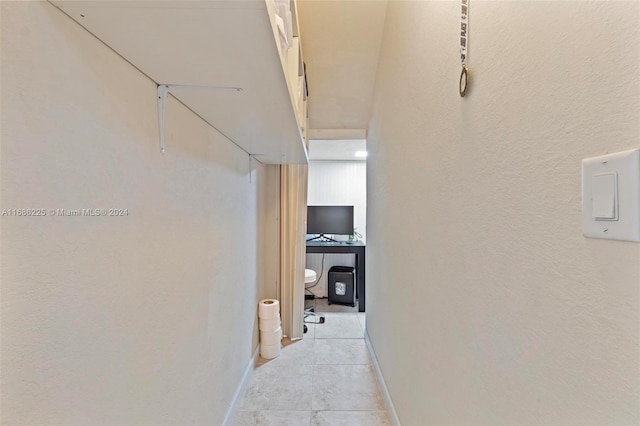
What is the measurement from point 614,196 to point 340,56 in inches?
88.6

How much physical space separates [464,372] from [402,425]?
3.07ft

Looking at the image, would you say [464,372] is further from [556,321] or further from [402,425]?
[402,425]

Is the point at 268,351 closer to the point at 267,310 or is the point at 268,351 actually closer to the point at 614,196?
the point at 267,310

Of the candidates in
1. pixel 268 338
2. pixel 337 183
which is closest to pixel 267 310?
pixel 268 338

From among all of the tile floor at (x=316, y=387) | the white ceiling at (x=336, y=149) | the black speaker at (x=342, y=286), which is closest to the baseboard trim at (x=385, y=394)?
the tile floor at (x=316, y=387)

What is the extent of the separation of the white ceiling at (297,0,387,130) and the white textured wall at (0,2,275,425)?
1343mm

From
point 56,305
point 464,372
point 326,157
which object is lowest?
point 464,372

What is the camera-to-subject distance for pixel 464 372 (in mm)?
834

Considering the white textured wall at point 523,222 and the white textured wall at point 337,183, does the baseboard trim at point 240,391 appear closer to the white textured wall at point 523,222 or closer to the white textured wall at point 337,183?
the white textured wall at point 523,222

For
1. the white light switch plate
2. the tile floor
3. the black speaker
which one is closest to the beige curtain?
the tile floor

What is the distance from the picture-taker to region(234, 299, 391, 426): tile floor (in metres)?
1.79

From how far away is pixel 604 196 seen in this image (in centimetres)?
41

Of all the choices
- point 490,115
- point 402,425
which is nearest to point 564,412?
point 490,115

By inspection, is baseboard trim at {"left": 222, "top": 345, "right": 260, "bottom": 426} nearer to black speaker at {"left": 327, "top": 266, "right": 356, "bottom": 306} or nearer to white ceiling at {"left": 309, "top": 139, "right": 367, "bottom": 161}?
black speaker at {"left": 327, "top": 266, "right": 356, "bottom": 306}
